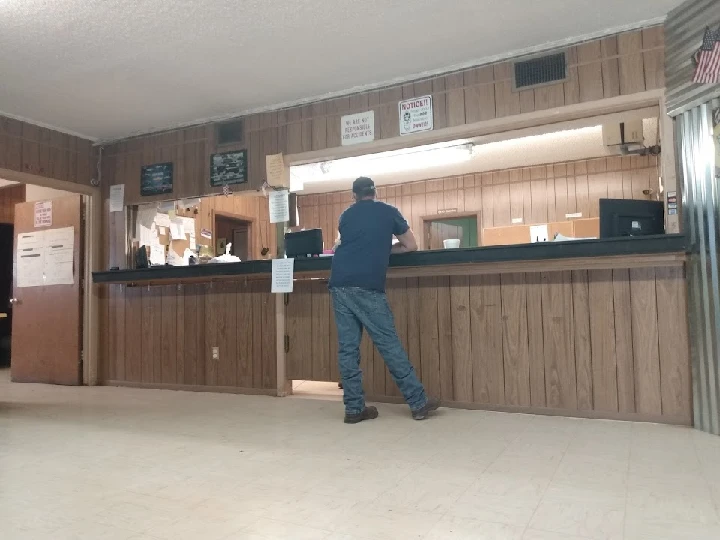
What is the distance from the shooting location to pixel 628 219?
3.08 metres

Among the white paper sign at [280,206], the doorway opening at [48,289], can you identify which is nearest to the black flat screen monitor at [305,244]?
the white paper sign at [280,206]

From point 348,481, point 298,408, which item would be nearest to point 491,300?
point 298,408

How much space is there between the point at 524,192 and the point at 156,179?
15.1ft

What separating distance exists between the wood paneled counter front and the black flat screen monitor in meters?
0.16

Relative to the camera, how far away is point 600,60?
3311mm

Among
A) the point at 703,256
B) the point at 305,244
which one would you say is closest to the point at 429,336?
the point at 305,244

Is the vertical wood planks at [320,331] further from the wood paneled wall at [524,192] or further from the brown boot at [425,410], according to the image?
the wood paneled wall at [524,192]

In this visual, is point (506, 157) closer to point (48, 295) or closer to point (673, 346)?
point (673, 346)

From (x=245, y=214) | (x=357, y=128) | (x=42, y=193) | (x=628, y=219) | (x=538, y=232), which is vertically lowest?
(x=628, y=219)

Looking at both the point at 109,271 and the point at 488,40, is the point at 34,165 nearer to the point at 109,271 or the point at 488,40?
the point at 109,271

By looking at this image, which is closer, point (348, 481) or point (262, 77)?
point (348, 481)

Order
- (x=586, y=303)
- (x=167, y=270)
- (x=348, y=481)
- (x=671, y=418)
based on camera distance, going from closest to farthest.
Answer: (x=348, y=481) < (x=671, y=418) < (x=586, y=303) < (x=167, y=270)

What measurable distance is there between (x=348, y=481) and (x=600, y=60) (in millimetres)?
2994

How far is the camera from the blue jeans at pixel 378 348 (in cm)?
314
